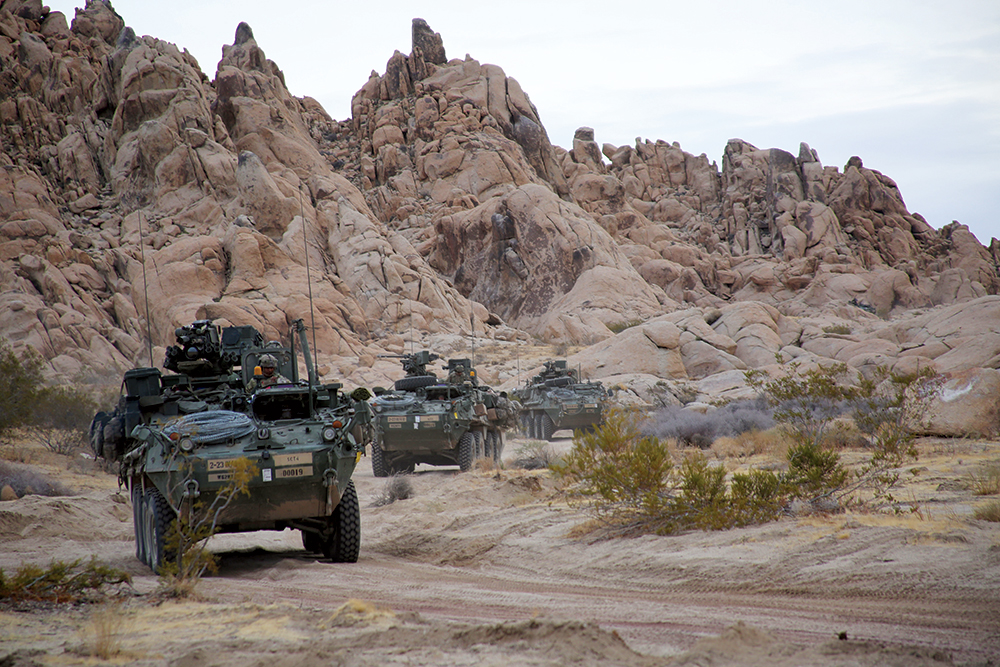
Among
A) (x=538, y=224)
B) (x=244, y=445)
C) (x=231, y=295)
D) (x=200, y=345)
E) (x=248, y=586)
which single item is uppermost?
(x=538, y=224)

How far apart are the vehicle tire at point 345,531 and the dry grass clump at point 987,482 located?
7050 millimetres

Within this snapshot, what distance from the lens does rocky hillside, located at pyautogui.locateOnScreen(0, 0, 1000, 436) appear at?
33.9 metres

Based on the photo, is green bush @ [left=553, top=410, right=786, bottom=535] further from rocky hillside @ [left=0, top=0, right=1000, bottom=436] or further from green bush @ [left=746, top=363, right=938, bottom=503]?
rocky hillside @ [left=0, top=0, right=1000, bottom=436]

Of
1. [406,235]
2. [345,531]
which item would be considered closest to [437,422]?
[345,531]

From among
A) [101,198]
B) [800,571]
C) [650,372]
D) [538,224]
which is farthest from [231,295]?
[800,571]

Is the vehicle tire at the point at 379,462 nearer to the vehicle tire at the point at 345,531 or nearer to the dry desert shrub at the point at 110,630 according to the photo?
the vehicle tire at the point at 345,531

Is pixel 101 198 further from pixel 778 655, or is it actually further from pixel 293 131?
pixel 778 655

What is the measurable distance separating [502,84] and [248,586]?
200 feet

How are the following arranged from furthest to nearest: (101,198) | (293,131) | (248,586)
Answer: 1. (293,131)
2. (101,198)
3. (248,586)

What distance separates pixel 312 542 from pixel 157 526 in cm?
206

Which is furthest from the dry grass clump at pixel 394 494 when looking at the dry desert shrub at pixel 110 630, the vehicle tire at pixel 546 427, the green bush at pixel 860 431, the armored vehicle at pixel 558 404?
the vehicle tire at pixel 546 427

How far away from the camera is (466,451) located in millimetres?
16812

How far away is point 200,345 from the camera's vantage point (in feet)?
35.2

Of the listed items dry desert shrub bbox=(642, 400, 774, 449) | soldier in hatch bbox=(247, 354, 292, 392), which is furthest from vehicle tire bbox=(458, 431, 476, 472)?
soldier in hatch bbox=(247, 354, 292, 392)
